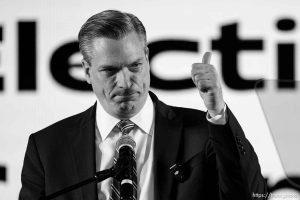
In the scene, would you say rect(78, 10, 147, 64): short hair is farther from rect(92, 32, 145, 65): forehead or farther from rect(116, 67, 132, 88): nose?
rect(116, 67, 132, 88): nose

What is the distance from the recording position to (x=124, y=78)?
1.97m

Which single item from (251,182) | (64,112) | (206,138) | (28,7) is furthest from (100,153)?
(28,7)

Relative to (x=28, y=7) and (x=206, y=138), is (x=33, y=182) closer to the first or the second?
(x=206, y=138)

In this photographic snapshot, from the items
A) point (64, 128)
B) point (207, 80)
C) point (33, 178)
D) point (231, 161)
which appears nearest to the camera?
point (207, 80)

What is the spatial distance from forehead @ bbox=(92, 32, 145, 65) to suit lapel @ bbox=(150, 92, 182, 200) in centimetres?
26

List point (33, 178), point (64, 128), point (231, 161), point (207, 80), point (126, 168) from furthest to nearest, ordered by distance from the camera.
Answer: point (64, 128) → point (33, 178) → point (231, 161) → point (207, 80) → point (126, 168)

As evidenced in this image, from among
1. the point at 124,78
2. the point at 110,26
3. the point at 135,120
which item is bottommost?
the point at 135,120

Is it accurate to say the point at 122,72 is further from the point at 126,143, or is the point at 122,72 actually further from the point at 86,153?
the point at 126,143

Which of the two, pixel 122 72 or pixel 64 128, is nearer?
pixel 122 72

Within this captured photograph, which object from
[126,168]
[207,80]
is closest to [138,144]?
[207,80]

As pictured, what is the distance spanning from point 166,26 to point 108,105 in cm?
82

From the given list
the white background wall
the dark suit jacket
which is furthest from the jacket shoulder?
the white background wall

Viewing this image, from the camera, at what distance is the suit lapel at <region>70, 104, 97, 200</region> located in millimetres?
1941

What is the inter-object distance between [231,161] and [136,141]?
42 centimetres
